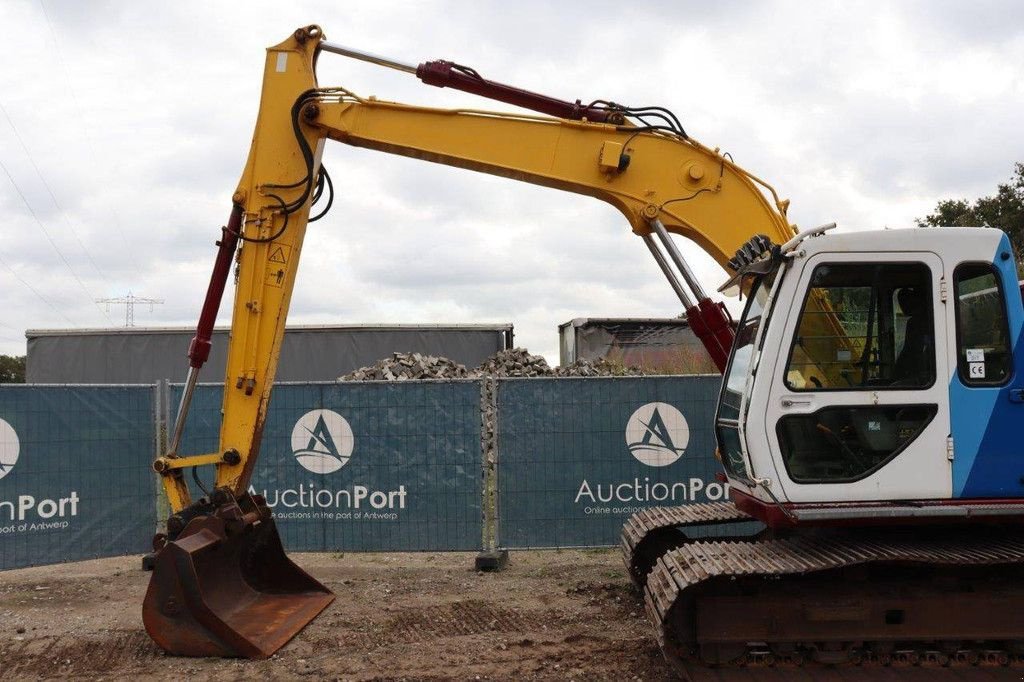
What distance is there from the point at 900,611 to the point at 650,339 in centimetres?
1994

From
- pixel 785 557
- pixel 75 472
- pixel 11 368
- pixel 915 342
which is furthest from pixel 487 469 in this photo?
pixel 11 368

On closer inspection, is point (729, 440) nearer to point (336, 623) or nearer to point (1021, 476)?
point (1021, 476)

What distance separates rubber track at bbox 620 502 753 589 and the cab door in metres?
1.66

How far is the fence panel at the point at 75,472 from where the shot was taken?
921cm

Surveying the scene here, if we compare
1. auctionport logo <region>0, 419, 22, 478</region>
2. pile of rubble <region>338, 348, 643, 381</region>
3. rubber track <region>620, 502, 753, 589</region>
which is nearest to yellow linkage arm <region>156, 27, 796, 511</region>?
rubber track <region>620, 502, 753, 589</region>

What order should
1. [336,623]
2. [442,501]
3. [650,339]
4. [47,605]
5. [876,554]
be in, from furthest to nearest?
[650,339] < [442,501] < [47,605] < [336,623] < [876,554]

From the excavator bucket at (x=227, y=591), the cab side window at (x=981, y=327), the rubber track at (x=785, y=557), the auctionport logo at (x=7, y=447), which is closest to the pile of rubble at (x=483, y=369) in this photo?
the auctionport logo at (x=7, y=447)

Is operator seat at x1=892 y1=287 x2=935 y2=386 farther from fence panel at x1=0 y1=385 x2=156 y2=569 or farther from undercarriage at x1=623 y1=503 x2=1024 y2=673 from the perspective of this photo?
fence panel at x1=0 y1=385 x2=156 y2=569

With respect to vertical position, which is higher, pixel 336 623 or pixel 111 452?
pixel 111 452

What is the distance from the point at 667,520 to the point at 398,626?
2.25 metres

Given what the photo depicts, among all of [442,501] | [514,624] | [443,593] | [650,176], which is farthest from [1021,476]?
[442,501]

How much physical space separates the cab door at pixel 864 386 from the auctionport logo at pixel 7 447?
7570mm

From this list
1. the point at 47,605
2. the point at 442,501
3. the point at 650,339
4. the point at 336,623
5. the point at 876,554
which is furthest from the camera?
the point at 650,339

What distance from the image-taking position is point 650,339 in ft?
82.7
